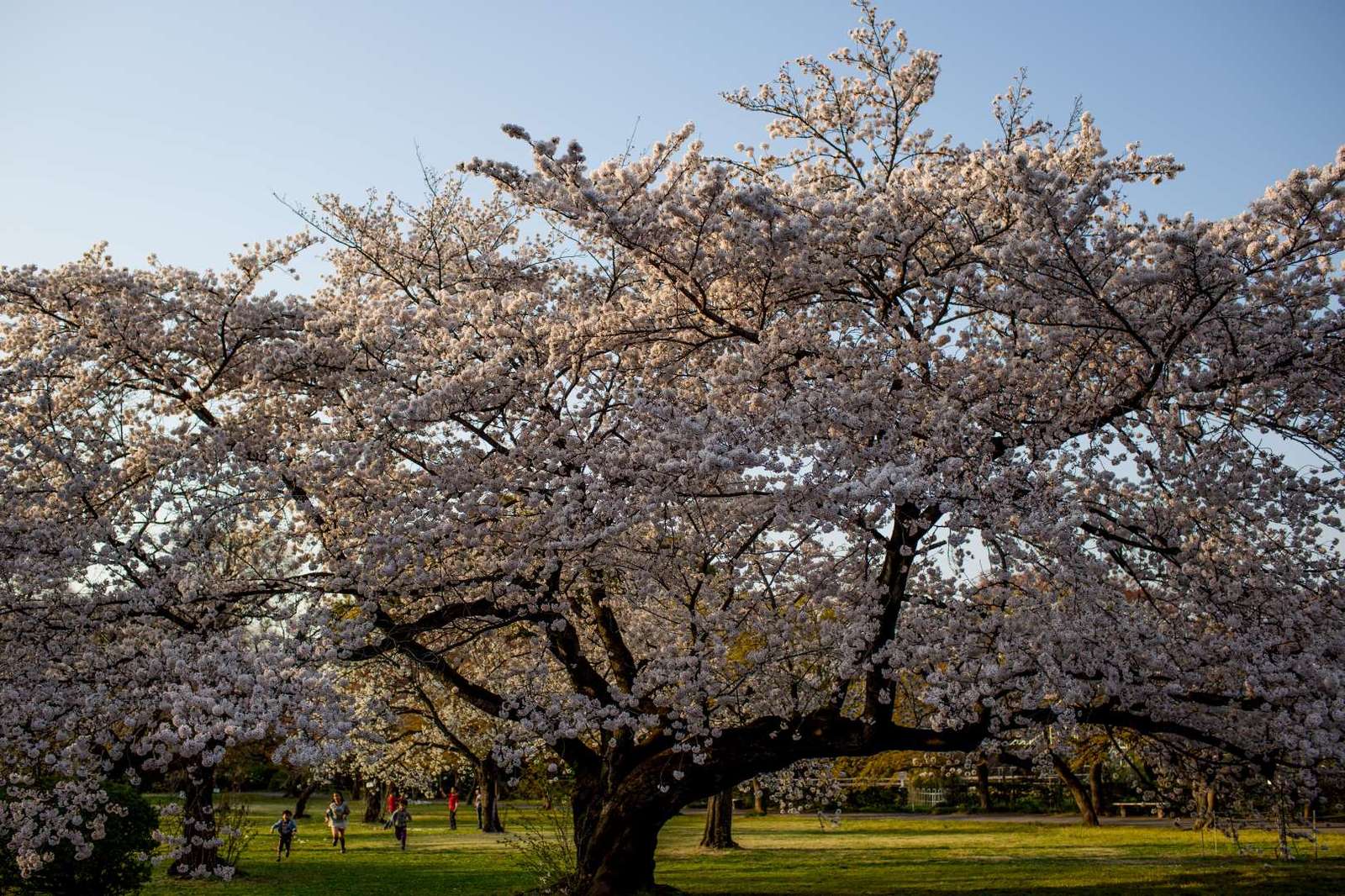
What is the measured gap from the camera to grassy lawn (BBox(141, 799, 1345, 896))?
15.6 metres

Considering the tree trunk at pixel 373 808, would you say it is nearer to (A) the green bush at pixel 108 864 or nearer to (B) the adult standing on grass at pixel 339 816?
(B) the adult standing on grass at pixel 339 816

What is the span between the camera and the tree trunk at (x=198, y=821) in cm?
1159

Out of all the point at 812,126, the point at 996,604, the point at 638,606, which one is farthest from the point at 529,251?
the point at 996,604

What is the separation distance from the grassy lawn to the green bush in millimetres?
3755

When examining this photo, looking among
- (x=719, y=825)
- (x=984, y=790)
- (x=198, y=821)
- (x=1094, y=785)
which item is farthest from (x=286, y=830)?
(x=984, y=790)

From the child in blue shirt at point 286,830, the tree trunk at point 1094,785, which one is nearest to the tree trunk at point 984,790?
the tree trunk at point 1094,785

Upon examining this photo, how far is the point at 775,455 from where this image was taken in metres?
9.35

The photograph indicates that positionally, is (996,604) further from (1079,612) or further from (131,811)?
(131,811)

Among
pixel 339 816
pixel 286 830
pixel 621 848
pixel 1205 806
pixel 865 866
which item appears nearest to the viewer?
pixel 621 848

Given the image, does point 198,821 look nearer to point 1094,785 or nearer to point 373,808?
point 1094,785

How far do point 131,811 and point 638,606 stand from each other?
7.26 metres

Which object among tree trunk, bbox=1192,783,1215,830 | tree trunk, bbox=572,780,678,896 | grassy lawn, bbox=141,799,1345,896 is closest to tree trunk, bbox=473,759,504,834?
grassy lawn, bbox=141,799,1345,896

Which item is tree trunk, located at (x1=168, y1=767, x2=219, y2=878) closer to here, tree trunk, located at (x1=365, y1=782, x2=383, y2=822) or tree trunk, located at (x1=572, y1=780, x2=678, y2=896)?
tree trunk, located at (x1=572, y1=780, x2=678, y2=896)

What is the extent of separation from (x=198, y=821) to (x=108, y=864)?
1751 mm
